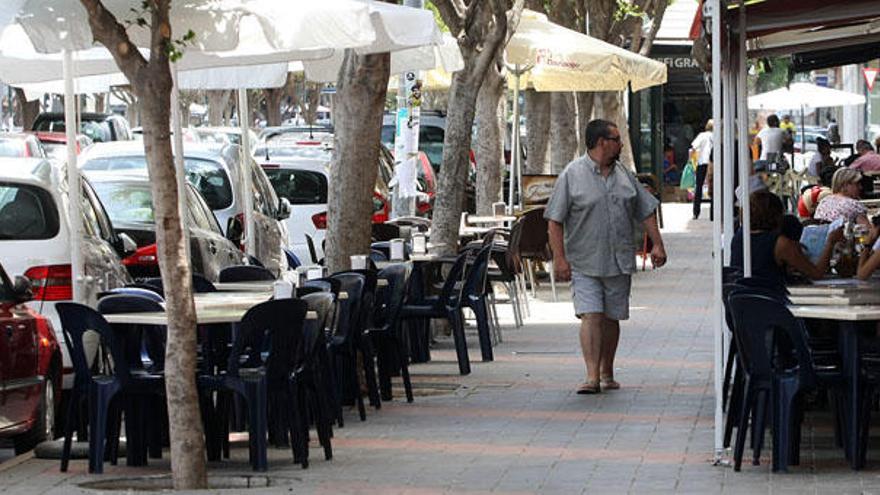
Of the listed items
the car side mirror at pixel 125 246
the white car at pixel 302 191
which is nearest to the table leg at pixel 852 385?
the car side mirror at pixel 125 246

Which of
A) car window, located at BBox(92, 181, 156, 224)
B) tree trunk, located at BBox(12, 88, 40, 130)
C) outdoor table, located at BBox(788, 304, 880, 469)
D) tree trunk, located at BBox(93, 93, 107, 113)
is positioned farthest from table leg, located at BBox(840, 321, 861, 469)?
tree trunk, located at BBox(93, 93, 107, 113)

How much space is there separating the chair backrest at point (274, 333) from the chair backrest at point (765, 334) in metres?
2.23

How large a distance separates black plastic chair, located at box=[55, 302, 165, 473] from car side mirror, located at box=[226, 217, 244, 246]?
8.70m

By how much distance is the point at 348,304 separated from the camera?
40.9ft

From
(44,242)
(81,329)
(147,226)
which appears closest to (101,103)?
(147,226)

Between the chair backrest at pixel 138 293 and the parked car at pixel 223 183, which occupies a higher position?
the parked car at pixel 223 183

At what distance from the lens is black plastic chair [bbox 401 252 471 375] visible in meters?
15.2

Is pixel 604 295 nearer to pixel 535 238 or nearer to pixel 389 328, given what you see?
pixel 389 328

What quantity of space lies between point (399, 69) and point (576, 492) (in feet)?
28.1

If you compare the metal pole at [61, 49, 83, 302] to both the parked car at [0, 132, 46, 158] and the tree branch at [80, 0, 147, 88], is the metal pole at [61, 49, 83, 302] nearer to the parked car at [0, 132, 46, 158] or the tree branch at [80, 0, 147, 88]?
the tree branch at [80, 0, 147, 88]

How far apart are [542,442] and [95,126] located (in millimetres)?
24763

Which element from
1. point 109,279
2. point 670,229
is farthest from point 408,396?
point 670,229

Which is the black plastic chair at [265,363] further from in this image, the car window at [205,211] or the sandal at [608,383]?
the car window at [205,211]

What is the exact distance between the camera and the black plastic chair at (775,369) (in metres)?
9.92
